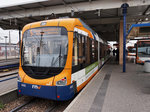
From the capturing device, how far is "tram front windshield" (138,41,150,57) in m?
14.0

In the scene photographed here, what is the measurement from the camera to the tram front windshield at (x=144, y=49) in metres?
14.0

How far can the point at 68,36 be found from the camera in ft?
15.3

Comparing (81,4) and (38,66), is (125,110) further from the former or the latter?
(81,4)

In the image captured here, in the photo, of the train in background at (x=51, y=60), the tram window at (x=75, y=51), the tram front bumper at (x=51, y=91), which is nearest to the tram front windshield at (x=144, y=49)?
the train in background at (x=51, y=60)

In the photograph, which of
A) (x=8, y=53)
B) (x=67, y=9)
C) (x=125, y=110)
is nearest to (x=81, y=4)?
(x=67, y=9)

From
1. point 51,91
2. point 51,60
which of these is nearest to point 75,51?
point 51,60

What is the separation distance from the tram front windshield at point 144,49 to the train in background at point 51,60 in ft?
38.1

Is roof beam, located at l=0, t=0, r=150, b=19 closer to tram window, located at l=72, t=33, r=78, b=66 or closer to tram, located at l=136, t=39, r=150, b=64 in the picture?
tram, located at l=136, t=39, r=150, b=64

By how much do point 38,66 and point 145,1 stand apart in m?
10.3

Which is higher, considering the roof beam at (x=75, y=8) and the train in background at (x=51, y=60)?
the roof beam at (x=75, y=8)

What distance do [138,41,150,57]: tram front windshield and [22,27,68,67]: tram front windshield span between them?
40.8 feet

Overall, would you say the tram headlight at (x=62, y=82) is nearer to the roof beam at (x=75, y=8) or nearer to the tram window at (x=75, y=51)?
the tram window at (x=75, y=51)

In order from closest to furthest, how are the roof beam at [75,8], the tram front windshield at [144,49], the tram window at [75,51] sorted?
the tram window at [75,51] < the roof beam at [75,8] < the tram front windshield at [144,49]

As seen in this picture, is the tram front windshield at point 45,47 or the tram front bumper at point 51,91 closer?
the tram front bumper at point 51,91
